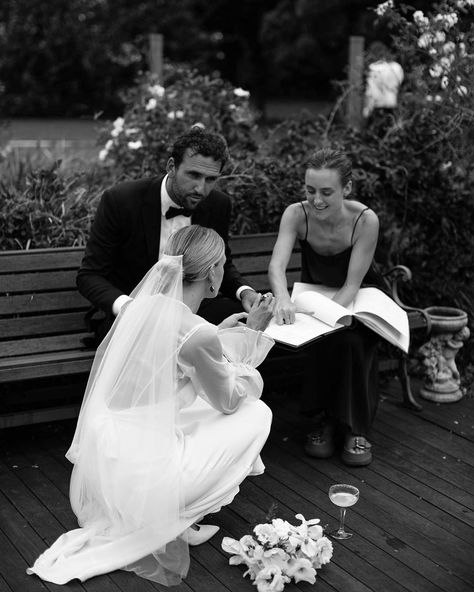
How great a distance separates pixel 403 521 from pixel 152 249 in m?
1.75

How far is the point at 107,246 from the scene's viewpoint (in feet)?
14.4

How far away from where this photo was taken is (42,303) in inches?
183

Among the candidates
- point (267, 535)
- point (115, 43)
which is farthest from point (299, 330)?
point (115, 43)

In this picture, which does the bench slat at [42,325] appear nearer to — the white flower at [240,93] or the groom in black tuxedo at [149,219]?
the groom in black tuxedo at [149,219]

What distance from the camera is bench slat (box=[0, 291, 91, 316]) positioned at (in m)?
4.56

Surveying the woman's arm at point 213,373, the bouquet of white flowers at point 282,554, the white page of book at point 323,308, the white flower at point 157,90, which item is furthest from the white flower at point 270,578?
the white flower at point 157,90

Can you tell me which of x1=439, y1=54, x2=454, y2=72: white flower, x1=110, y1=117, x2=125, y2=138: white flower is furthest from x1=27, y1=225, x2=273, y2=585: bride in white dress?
x1=110, y1=117, x2=125, y2=138: white flower

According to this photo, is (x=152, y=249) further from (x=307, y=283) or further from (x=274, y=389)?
(x=274, y=389)

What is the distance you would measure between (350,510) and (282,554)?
76cm

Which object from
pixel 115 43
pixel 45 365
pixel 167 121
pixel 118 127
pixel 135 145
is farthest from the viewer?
pixel 115 43

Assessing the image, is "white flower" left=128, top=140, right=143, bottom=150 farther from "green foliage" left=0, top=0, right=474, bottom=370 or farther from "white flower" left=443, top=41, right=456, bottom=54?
"white flower" left=443, top=41, right=456, bottom=54

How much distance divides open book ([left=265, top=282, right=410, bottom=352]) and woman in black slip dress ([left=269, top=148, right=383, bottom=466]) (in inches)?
2.3

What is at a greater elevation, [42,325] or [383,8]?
[383,8]

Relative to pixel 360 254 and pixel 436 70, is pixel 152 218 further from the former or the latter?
pixel 436 70
